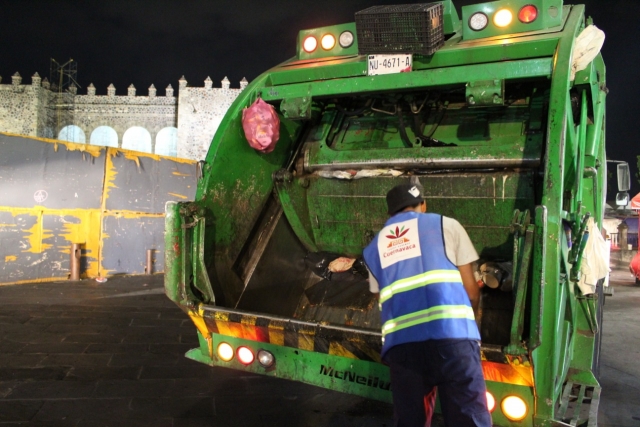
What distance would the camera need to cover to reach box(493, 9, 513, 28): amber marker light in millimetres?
2789

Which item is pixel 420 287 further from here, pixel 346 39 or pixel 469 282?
pixel 346 39

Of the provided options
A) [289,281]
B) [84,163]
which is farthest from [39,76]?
[289,281]

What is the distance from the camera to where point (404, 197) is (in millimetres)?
2223

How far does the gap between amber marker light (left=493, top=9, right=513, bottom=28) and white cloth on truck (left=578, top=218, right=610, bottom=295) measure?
118 centimetres

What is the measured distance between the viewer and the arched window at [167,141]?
3250 cm

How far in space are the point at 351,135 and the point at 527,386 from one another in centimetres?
195

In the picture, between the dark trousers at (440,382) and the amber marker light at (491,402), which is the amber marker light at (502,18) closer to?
the dark trousers at (440,382)

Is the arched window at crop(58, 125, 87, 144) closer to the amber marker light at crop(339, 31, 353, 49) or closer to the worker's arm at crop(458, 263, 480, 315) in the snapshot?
the amber marker light at crop(339, 31, 353, 49)

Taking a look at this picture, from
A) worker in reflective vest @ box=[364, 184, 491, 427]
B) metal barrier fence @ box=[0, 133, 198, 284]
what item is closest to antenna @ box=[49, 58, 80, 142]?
metal barrier fence @ box=[0, 133, 198, 284]

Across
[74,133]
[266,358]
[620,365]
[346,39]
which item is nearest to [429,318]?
[266,358]

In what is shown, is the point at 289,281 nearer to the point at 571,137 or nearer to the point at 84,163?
the point at 571,137

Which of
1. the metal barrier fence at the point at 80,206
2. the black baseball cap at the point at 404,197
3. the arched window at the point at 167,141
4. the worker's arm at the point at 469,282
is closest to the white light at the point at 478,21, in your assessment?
the black baseball cap at the point at 404,197

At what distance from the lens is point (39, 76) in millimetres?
31562

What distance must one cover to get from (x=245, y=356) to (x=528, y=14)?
241 cm
